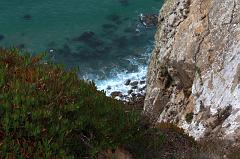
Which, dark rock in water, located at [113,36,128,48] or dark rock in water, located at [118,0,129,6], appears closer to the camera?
dark rock in water, located at [113,36,128,48]

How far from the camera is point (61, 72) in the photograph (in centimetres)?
973

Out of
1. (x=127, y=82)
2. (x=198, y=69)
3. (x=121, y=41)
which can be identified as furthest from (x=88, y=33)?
(x=198, y=69)

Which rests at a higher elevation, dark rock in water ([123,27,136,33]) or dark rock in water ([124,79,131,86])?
dark rock in water ([123,27,136,33])

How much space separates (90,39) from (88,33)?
49.9 inches

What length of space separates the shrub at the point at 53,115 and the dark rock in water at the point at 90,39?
39834mm

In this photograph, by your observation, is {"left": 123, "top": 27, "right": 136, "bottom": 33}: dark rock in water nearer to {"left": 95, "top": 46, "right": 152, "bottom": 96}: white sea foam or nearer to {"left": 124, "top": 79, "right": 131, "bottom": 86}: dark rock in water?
{"left": 95, "top": 46, "right": 152, "bottom": 96}: white sea foam

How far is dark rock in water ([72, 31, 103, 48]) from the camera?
4989 centimetres

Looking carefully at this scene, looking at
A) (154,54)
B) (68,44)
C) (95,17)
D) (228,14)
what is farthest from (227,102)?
(95,17)

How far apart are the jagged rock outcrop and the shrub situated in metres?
10.2

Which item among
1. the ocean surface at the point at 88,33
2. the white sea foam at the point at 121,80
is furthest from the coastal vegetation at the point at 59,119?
the ocean surface at the point at 88,33

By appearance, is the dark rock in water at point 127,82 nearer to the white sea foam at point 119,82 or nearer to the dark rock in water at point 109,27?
the white sea foam at point 119,82

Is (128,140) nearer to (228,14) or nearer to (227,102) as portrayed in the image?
(227,102)

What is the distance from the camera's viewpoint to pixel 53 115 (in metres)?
8.06

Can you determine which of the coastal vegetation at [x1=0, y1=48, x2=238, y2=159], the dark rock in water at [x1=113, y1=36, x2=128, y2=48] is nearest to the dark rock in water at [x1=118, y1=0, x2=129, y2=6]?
the dark rock in water at [x1=113, y1=36, x2=128, y2=48]
